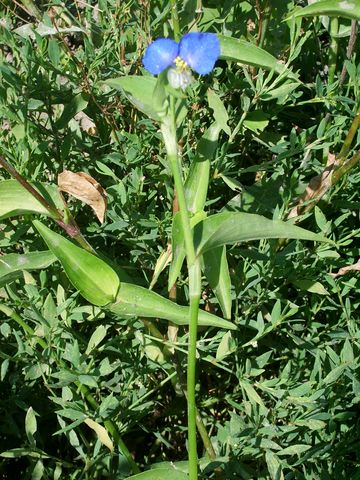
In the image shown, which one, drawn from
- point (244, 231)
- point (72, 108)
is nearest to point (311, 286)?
point (244, 231)

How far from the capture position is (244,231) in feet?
3.45

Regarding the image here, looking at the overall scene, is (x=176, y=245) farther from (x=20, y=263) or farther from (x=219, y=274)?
(x=20, y=263)

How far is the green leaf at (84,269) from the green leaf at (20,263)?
15 centimetres

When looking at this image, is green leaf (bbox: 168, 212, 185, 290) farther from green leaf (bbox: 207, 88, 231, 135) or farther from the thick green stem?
green leaf (bbox: 207, 88, 231, 135)

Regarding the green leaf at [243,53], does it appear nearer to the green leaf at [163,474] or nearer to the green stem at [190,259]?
the green stem at [190,259]

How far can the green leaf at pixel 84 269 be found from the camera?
1.22 m

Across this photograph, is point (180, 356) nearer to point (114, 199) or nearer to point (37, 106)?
point (114, 199)

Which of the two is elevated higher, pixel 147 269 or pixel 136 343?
pixel 147 269

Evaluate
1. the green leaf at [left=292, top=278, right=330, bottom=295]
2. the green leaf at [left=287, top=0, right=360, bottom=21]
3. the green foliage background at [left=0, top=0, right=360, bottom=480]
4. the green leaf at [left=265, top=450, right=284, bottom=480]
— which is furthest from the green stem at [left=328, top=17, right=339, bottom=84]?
the green leaf at [left=265, top=450, right=284, bottom=480]

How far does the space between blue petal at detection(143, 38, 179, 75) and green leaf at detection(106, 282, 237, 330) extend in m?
0.42

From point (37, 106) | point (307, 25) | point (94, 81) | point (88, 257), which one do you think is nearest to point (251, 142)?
point (307, 25)

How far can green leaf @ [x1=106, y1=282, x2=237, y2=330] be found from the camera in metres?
1.24

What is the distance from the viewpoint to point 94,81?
167 centimetres

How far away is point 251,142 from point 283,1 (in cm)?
37
